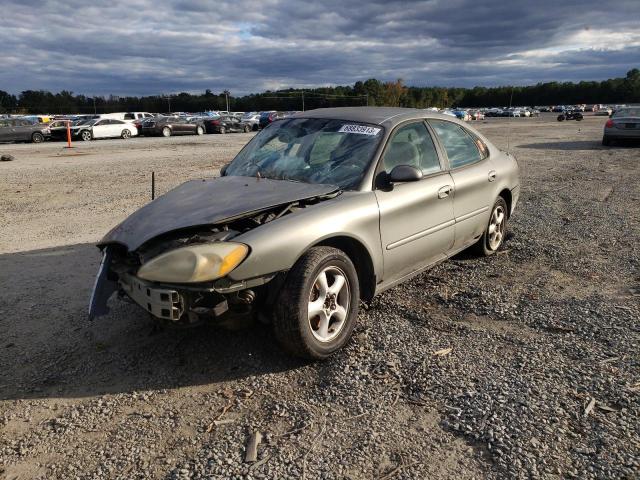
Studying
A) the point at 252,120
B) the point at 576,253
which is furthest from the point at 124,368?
the point at 252,120

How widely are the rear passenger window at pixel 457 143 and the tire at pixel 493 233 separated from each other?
631 millimetres

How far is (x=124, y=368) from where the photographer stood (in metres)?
3.43

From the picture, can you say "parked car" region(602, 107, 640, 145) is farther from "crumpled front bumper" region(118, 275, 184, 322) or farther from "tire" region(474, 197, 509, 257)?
"crumpled front bumper" region(118, 275, 184, 322)

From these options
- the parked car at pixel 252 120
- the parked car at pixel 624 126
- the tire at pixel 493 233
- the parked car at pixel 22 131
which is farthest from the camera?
the parked car at pixel 252 120

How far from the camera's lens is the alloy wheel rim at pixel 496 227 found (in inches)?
222

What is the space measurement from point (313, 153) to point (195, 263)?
1.73 m

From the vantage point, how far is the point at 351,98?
94750mm

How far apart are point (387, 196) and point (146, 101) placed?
318 ft

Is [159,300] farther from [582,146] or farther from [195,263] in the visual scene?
[582,146]

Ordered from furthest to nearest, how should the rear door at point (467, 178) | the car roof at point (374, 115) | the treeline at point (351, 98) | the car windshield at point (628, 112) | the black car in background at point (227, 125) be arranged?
1. the treeline at point (351, 98)
2. the black car in background at point (227, 125)
3. the car windshield at point (628, 112)
4. the rear door at point (467, 178)
5. the car roof at point (374, 115)

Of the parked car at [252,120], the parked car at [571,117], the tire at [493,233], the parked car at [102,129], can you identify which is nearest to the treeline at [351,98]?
the parked car at [571,117]

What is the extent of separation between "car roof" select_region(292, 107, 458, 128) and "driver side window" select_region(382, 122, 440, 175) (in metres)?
0.09

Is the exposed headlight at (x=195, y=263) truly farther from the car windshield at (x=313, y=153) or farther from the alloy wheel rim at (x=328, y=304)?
the car windshield at (x=313, y=153)

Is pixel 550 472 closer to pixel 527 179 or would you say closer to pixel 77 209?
pixel 77 209
